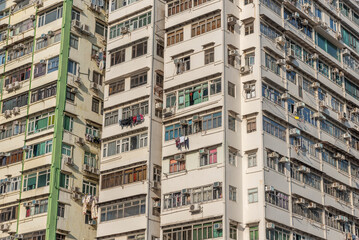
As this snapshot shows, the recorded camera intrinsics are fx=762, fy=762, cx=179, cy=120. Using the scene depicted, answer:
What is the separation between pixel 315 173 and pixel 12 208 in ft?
57.8

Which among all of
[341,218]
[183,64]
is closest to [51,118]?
[183,64]

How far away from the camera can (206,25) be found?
42219 mm

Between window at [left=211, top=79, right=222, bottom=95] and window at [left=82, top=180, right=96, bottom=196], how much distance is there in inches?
390

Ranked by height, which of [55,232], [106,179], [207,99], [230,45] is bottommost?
[55,232]

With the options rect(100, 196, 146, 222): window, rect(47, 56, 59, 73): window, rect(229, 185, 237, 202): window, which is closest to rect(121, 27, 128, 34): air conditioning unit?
rect(47, 56, 59, 73): window

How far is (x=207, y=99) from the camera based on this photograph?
40.3 m

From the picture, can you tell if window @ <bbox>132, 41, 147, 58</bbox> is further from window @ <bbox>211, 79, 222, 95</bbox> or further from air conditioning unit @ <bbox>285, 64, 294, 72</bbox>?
air conditioning unit @ <bbox>285, 64, 294, 72</bbox>

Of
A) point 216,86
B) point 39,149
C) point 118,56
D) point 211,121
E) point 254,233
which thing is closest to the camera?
point 254,233

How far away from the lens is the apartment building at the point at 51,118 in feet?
142

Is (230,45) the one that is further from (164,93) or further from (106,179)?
(106,179)

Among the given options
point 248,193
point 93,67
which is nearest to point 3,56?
point 93,67

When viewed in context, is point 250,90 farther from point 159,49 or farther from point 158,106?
point 159,49

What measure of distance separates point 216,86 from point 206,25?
4046 mm

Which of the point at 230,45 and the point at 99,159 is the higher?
the point at 230,45
